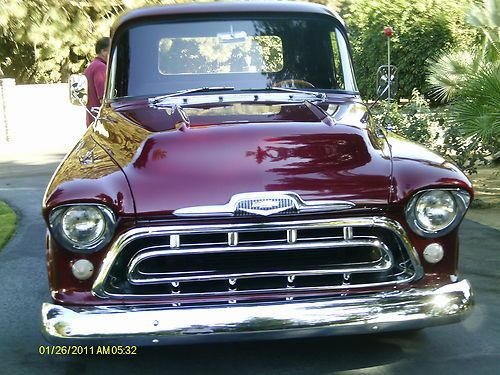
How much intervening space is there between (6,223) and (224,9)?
12.2ft

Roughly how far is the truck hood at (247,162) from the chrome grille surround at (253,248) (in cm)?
11

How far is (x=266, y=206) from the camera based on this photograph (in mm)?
3523

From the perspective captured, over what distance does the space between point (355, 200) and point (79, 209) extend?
125cm

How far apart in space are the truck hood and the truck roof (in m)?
1.42

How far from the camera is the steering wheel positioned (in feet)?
17.0

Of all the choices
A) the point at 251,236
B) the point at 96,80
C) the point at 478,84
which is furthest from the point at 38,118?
the point at 251,236

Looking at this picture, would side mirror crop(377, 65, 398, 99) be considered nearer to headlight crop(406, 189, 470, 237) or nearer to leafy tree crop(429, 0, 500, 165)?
headlight crop(406, 189, 470, 237)

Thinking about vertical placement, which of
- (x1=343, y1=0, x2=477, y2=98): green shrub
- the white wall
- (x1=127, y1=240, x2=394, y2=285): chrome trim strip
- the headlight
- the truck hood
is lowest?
the white wall

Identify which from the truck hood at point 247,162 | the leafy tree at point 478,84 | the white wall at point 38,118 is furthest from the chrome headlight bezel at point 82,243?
the white wall at point 38,118

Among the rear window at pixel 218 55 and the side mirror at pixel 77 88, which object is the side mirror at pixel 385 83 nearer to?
the rear window at pixel 218 55

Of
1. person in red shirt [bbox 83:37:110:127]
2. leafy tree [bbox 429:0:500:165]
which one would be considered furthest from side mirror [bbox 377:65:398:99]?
person in red shirt [bbox 83:37:110:127]

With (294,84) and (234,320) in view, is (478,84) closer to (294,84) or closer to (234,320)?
(294,84)

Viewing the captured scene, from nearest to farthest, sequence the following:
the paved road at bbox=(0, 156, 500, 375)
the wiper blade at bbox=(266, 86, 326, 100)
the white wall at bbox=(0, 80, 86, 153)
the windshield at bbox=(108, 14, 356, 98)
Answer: the paved road at bbox=(0, 156, 500, 375), the wiper blade at bbox=(266, 86, 326, 100), the windshield at bbox=(108, 14, 356, 98), the white wall at bbox=(0, 80, 86, 153)

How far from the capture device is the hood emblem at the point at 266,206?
349 centimetres
